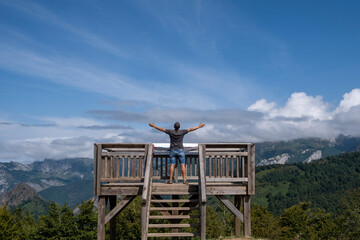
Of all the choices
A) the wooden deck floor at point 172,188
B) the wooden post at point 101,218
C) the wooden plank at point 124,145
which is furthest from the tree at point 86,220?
the wooden plank at point 124,145

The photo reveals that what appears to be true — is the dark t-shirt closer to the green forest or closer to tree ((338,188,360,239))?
the green forest

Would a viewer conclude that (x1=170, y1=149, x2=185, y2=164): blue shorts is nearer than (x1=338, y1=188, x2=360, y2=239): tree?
Yes

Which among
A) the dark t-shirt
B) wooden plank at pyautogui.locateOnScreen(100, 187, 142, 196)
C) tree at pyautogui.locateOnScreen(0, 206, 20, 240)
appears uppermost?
the dark t-shirt

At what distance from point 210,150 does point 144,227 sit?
13.1ft

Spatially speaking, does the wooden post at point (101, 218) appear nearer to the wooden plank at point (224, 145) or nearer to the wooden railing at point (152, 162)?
the wooden railing at point (152, 162)

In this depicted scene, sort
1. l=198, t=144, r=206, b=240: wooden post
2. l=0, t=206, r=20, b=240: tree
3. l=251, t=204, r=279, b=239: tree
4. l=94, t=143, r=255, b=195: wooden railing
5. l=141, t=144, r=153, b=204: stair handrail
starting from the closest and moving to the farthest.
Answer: l=141, t=144, r=153, b=204: stair handrail
l=198, t=144, r=206, b=240: wooden post
l=94, t=143, r=255, b=195: wooden railing
l=0, t=206, r=20, b=240: tree
l=251, t=204, r=279, b=239: tree

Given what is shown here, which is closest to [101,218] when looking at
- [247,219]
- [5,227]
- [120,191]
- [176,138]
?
[120,191]

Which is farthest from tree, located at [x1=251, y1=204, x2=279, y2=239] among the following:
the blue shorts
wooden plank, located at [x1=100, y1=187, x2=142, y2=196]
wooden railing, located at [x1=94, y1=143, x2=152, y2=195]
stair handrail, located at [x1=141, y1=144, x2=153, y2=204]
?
stair handrail, located at [x1=141, y1=144, x2=153, y2=204]

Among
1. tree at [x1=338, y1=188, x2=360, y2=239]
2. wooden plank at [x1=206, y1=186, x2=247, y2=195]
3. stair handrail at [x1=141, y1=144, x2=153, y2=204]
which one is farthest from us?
tree at [x1=338, y1=188, x2=360, y2=239]

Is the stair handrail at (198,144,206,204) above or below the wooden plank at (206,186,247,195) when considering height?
above

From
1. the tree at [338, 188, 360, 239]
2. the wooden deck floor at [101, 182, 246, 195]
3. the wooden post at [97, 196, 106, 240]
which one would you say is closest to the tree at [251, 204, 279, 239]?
the tree at [338, 188, 360, 239]

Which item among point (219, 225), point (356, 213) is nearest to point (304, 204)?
point (356, 213)

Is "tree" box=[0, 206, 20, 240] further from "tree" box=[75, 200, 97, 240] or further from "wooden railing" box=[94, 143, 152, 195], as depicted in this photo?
"wooden railing" box=[94, 143, 152, 195]

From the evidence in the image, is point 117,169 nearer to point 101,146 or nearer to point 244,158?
point 101,146
